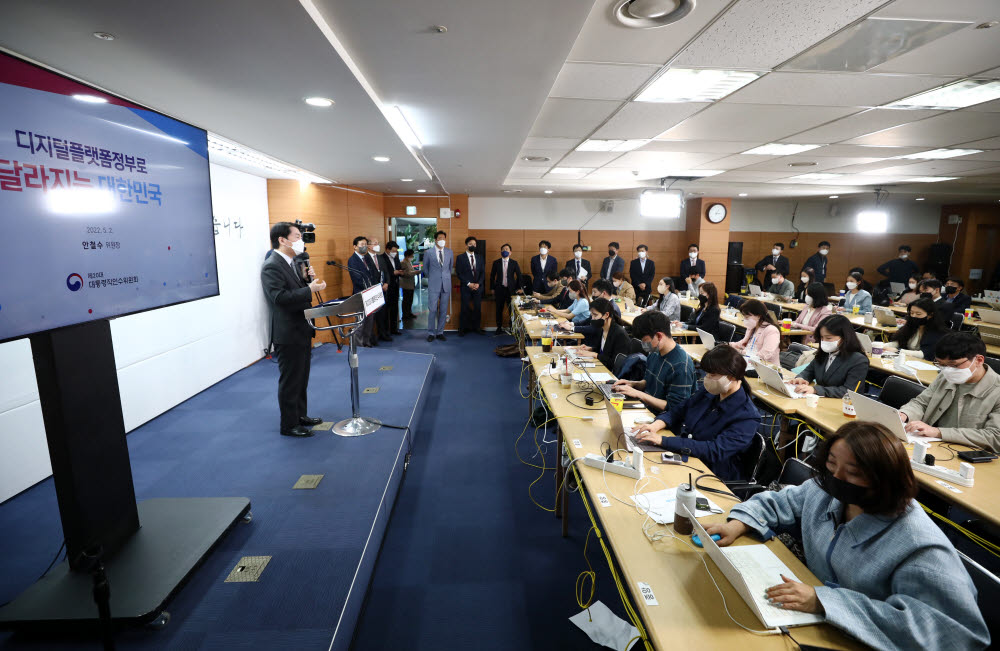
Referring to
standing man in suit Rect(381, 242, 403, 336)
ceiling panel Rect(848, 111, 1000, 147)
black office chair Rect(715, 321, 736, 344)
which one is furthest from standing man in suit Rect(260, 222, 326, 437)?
ceiling panel Rect(848, 111, 1000, 147)

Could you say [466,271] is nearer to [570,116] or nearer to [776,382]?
[570,116]

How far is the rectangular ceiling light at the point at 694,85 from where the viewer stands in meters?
2.91

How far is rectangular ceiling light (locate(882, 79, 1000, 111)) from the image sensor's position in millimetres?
3090

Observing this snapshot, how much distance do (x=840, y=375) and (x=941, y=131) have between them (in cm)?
274

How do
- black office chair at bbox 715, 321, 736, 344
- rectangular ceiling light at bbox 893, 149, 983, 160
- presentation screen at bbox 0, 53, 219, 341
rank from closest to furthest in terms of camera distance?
presentation screen at bbox 0, 53, 219, 341 < rectangular ceiling light at bbox 893, 149, 983, 160 < black office chair at bbox 715, 321, 736, 344

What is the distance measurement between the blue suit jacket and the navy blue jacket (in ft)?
21.5

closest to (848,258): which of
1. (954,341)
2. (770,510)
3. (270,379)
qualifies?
(954,341)

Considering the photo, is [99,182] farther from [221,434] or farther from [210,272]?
[221,434]

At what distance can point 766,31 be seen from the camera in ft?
7.62

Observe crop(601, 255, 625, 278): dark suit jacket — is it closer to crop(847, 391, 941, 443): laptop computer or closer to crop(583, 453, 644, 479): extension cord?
crop(847, 391, 941, 443): laptop computer

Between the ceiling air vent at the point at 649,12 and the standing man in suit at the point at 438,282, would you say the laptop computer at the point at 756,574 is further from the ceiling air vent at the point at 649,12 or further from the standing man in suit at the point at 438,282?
the standing man in suit at the point at 438,282

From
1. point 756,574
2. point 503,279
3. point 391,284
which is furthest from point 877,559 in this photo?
point 503,279

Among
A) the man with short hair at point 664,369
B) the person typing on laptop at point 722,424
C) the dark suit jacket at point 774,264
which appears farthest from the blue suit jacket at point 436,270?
the dark suit jacket at point 774,264

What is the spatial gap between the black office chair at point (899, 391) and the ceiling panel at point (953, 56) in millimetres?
2125
